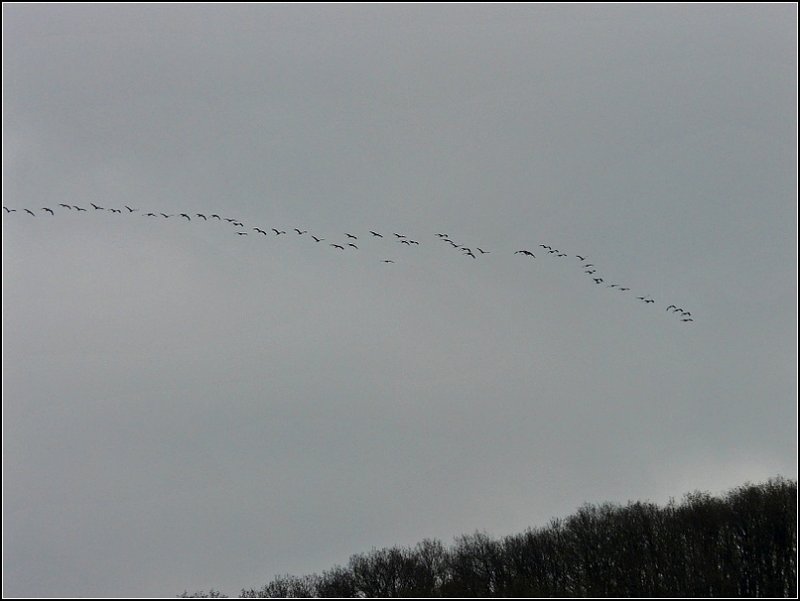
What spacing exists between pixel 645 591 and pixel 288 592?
38507 mm

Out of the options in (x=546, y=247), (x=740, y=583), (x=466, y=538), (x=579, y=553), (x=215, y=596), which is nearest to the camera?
(x=546, y=247)

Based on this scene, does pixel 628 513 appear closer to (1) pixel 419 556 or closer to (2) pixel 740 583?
(2) pixel 740 583

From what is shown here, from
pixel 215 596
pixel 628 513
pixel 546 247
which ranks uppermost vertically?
pixel 546 247

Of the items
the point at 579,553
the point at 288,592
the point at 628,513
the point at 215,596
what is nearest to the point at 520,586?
the point at 579,553

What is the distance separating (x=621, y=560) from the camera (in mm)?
74062

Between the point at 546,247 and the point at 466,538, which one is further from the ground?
the point at 546,247

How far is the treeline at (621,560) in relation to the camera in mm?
68188

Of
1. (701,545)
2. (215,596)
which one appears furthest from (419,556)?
(701,545)

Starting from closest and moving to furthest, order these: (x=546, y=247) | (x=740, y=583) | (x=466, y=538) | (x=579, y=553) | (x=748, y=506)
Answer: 1. (x=546, y=247)
2. (x=740, y=583)
3. (x=748, y=506)
4. (x=579, y=553)
5. (x=466, y=538)

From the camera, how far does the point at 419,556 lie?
294 feet

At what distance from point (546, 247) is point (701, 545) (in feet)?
129

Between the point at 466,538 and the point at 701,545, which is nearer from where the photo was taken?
the point at 701,545

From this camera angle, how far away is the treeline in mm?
68188

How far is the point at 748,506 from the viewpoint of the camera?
72.6 m
